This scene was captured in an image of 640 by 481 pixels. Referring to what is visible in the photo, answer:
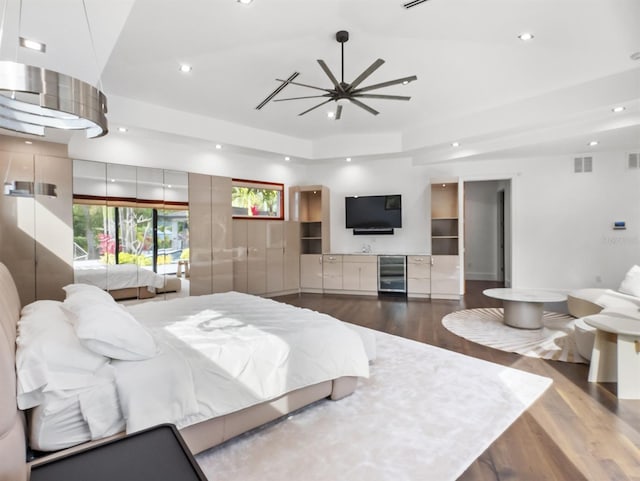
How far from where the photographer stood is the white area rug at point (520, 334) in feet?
11.6

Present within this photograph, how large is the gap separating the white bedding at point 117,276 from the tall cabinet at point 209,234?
64 cm

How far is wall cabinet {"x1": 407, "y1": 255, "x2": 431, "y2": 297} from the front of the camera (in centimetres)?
654

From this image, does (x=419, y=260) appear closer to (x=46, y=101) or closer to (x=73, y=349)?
(x=73, y=349)

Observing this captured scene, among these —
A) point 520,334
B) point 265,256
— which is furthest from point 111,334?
point 265,256

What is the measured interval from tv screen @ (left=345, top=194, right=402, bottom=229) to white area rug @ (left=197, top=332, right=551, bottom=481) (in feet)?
13.9

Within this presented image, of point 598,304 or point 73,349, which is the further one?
point 598,304

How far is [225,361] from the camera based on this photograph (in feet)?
6.47

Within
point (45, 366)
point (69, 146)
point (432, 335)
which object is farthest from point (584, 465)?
point (69, 146)

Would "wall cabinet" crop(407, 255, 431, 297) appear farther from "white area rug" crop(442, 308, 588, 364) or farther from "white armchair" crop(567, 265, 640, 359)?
"white armchair" crop(567, 265, 640, 359)

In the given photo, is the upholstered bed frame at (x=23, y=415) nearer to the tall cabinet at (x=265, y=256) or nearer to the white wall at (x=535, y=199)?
the tall cabinet at (x=265, y=256)

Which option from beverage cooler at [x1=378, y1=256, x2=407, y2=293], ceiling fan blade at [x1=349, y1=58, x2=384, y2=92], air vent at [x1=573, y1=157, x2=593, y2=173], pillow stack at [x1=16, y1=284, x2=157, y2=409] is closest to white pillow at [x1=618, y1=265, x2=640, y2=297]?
air vent at [x1=573, y1=157, x2=593, y2=173]

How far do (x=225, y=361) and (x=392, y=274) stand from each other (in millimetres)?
5268

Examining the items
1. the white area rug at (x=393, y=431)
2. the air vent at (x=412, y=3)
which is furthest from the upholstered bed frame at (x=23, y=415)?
the air vent at (x=412, y=3)

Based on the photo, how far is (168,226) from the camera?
522cm
